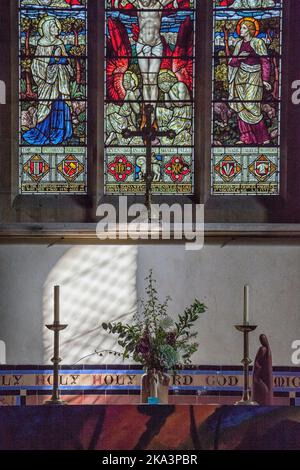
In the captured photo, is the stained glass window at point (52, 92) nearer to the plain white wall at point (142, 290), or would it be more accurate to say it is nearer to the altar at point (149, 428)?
the plain white wall at point (142, 290)

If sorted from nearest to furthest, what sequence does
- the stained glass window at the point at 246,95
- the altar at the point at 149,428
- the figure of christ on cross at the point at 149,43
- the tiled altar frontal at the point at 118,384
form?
1. the altar at the point at 149,428
2. the tiled altar frontal at the point at 118,384
3. the stained glass window at the point at 246,95
4. the figure of christ on cross at the point at 149,43

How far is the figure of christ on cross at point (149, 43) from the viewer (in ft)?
25.9

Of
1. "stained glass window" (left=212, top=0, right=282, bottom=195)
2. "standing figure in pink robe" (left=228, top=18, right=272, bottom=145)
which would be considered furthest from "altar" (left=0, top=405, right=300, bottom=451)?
"standing figure in pink robe" (left=228, top=18, right=272, bottom=145)

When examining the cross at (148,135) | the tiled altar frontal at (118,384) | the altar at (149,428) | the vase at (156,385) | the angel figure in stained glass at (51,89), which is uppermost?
the angel figure in stained glass at (51,89)

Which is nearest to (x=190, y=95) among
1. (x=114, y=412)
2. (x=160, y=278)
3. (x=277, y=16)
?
(x=277, y=16)

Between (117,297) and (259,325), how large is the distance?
95 cm

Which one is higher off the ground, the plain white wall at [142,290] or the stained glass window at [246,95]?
the stained glass window at [246,95]

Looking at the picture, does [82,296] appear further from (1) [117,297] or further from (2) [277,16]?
(2) [277,16]

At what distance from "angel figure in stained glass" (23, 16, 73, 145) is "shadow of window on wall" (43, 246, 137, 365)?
34.9 inches

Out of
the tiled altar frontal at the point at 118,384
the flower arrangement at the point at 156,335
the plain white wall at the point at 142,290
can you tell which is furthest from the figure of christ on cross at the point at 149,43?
the tiled altar frontal at the point at 118,384

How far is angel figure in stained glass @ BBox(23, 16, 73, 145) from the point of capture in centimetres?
787

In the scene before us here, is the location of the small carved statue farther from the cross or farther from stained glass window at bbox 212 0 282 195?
stained glass window at bbox 212 0 282 195

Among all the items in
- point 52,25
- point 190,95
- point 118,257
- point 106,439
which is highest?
point 52,25

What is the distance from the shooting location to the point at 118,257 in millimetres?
7520
